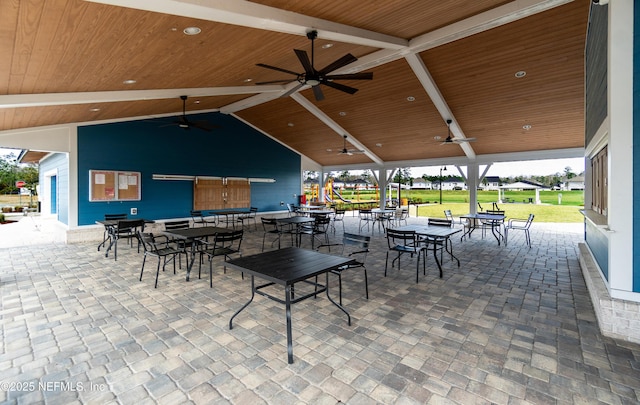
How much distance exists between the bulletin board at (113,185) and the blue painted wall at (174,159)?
13cm

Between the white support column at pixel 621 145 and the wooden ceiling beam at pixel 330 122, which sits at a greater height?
the wooden ceiling beam at pixel 330 122

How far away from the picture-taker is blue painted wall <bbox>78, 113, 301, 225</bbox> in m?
7.72

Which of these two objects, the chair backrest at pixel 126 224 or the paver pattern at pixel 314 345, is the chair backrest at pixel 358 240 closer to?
the paver pattern at pixel 314 345

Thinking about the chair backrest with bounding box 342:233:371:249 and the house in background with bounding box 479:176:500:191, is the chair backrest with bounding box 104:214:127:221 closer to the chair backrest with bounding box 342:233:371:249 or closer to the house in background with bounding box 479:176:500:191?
the chair backrest with bounding box 342:233:371:249

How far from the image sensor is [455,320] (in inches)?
117

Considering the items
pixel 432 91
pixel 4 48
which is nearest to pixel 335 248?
pixel 432 91

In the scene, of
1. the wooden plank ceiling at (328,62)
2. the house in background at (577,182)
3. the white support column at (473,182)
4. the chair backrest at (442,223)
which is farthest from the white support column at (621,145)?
the house in background at (577,182)

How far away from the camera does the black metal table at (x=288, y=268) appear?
2357mm

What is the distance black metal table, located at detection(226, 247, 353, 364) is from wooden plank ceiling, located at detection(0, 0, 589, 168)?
8.65ft

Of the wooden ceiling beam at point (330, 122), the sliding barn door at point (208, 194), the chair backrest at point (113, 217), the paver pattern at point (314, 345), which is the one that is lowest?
the paver pattern at point (314, 345)

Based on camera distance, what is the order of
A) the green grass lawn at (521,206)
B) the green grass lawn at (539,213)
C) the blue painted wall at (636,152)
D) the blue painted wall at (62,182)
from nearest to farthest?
the blue painted wall at (636,152)
the blue painted wall at (62,182)
the green grass lawn at (539,213)
the green grass lawn at (521,206)

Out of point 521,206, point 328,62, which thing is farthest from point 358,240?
point 521,206

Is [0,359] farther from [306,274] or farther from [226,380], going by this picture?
[306,274]

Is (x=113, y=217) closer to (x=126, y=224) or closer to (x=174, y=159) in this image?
(x=126, y=224)
